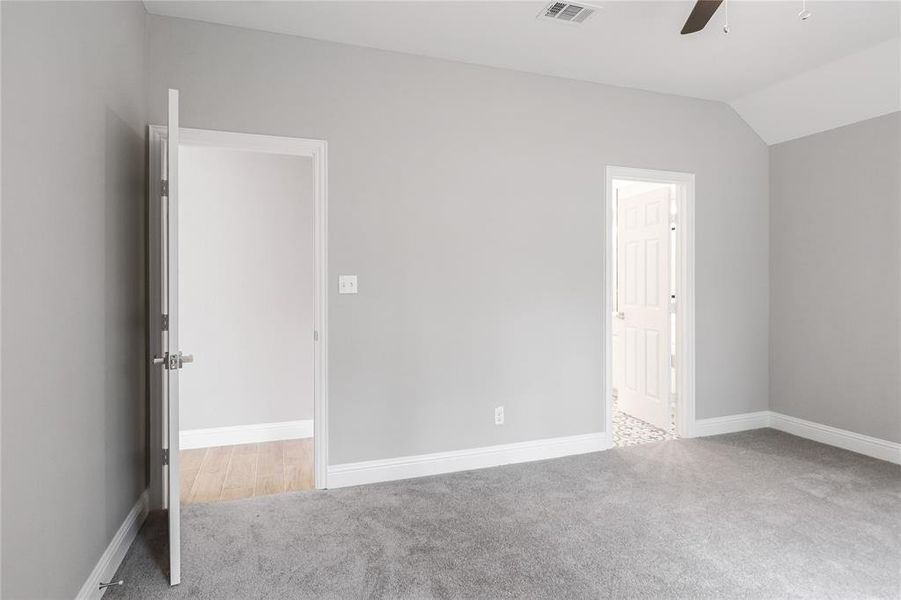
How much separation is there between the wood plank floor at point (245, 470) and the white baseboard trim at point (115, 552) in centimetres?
35

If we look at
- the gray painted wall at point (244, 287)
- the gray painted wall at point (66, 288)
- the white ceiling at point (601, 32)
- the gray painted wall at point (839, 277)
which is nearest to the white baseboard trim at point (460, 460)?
the gray painted wall at point (66, 288)

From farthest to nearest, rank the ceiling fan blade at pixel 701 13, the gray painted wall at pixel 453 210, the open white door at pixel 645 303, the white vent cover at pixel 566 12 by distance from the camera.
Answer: the open white door at pixel 645 303 < the gray painted wall at pixel 453 210 < the white vent cover at pixel 566 12 < the ceiling fan blade at pixel 701 13

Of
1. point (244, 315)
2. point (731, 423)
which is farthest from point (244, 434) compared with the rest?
point (731, 423)

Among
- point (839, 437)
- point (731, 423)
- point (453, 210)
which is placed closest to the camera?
point (453, 210)

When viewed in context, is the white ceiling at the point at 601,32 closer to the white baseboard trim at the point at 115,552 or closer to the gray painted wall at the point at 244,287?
the gray painted wall at the point at 244,287

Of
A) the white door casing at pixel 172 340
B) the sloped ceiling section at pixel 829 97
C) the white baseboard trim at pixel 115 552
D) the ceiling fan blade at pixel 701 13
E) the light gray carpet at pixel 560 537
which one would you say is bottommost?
the light gray carpet at pixel 560 537

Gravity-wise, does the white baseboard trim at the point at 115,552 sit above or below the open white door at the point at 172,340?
below

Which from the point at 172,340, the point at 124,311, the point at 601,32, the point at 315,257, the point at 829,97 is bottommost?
the point at 172,340

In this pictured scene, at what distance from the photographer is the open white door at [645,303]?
166 inches

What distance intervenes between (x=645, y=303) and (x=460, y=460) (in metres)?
2.33

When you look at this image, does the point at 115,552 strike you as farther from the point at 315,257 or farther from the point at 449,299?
the point at 449,299

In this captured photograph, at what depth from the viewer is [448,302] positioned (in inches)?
129

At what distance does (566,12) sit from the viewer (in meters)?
2.68

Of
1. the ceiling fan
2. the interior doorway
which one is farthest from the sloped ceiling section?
the interior doorway
